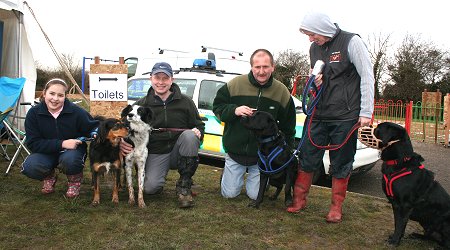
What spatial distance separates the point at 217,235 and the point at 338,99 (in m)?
1.61

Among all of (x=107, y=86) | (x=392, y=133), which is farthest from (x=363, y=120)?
(x=107, y=86)

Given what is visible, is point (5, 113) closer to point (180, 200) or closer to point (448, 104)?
point (180, 200)

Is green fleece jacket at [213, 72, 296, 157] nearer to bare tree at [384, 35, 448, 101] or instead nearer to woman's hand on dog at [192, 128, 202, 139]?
woman's hand on dog at [192, 128, 202, 139]

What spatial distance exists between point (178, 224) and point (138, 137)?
3.19 ft

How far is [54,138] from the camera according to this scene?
3836mm

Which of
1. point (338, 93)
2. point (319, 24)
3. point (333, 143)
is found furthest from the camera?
point (333, 143)

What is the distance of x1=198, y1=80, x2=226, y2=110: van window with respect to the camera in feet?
20.3

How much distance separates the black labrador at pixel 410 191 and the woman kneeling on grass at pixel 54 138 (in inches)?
116

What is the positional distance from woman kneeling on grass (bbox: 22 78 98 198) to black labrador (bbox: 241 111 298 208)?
1.76 m

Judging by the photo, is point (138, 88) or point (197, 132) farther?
point (138, 88)

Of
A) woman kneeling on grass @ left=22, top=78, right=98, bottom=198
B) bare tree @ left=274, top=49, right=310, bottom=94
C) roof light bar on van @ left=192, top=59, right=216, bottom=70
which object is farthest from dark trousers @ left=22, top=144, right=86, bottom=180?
bare tree @ left=274, top=49, right=310, bottom=94

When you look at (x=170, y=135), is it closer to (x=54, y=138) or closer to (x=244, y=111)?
(x=244, y=111)

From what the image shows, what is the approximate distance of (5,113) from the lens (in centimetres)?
461

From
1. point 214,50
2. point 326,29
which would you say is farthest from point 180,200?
point 214,50
